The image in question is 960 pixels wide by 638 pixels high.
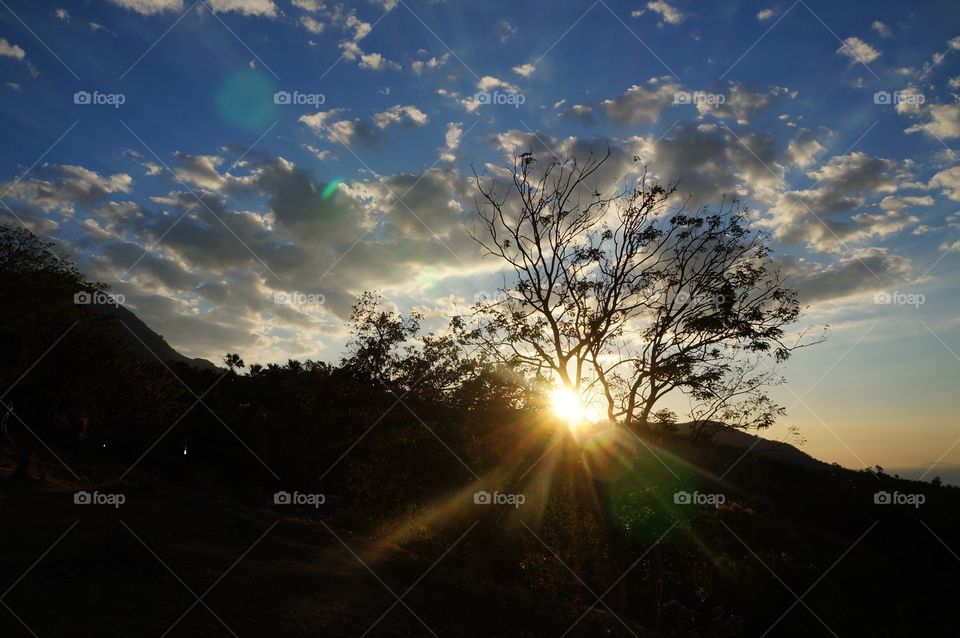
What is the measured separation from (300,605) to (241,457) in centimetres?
2869

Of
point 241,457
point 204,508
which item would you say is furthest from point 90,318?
point 241,457

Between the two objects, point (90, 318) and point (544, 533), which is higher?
point (90, 318)

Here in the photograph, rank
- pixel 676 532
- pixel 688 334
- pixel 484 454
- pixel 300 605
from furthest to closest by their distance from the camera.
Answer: pixel 688 334 < pixel 484 454 < pixel 676 532 < pixel 300 605

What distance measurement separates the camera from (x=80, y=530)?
37.3ft

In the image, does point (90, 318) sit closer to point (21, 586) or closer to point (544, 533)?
point (21, 586)

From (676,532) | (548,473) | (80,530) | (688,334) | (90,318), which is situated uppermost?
(688,334)

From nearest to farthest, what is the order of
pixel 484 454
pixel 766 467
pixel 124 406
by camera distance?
pixel 484 454 < pixel 124 406 < pixel 766 467

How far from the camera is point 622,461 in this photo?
15812 millimetres

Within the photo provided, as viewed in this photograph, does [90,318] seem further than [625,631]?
Yes

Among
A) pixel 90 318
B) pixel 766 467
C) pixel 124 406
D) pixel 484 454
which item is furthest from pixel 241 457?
pixel 766 467

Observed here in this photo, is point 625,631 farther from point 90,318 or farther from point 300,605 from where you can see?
point 90,318

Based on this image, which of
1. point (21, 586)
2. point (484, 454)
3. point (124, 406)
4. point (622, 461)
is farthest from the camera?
point (124, 406)

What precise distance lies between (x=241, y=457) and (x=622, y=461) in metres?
27.9

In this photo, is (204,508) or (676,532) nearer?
(676,532)
